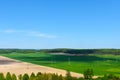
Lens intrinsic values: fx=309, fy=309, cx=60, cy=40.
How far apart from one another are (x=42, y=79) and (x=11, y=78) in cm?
646

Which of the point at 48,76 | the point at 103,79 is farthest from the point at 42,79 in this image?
the point at 103,79

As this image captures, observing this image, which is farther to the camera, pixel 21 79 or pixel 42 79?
pixel 21 79

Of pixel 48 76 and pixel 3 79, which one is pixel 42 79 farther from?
pixel 3 79

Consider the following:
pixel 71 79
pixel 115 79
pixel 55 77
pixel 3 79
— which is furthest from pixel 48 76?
pixel 115 79

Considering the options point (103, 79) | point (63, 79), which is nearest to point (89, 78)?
point (103, 79)

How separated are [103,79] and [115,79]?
2.15m

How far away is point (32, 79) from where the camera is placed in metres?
51.8

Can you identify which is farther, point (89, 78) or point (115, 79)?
point (89, 78)

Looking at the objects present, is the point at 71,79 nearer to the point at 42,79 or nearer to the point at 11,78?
the point at 42,79

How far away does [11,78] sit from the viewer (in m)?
54.4

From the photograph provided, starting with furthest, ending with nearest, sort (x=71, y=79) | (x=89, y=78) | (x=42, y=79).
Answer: (x=89, y=78) → (x=71, y=79) → (x=42, y=79)

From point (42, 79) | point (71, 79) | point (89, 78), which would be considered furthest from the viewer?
point (89, 78)

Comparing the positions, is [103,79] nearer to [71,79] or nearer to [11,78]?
[71,79]

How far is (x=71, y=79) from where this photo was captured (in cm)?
5491
